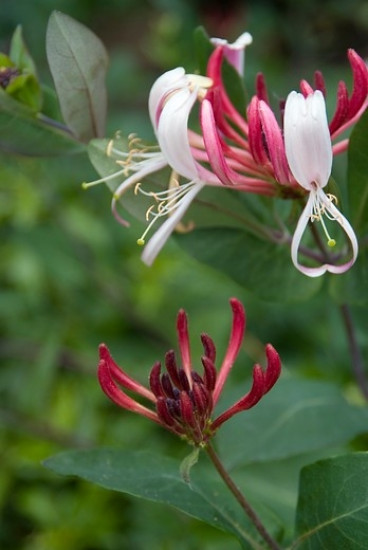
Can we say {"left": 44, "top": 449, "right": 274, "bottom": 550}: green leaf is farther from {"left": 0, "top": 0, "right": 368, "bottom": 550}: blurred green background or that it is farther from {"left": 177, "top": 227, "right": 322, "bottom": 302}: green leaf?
{"left": 0, "top": 0, "right": 368, "bottom": 550}: blurred green background

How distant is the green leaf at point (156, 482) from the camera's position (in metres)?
0.79

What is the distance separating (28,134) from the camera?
935 millimetres

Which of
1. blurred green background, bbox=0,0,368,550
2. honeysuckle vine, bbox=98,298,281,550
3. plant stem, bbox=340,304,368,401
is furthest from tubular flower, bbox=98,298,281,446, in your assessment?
blurred green background, bbox=0,0,368,550

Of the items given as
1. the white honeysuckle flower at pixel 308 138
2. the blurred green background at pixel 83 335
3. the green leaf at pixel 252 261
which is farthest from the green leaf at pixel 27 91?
the blurred green background at pixel 83 335

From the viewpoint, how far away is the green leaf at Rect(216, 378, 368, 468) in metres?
1.07

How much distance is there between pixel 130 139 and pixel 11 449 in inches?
43.6

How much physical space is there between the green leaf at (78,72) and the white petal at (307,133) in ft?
0.88

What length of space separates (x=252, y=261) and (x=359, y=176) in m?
0.18

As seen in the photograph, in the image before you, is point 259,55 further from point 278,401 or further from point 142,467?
point 142,467

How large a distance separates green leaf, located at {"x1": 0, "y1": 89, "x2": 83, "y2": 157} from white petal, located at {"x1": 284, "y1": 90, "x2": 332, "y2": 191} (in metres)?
0.32

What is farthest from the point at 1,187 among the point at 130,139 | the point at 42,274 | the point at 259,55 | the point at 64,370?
the point at 259,55

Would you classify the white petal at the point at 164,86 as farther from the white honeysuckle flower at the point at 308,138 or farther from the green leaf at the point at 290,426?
the green leaf at the point at 290,426

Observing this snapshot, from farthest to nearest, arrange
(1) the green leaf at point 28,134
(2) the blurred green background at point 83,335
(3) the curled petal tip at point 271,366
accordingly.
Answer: (2) the blurred green background at point 83,335 → (1) the green leaf at point 28,134 → (3) the curled petal tip at point 271,366

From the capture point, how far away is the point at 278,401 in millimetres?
1185
